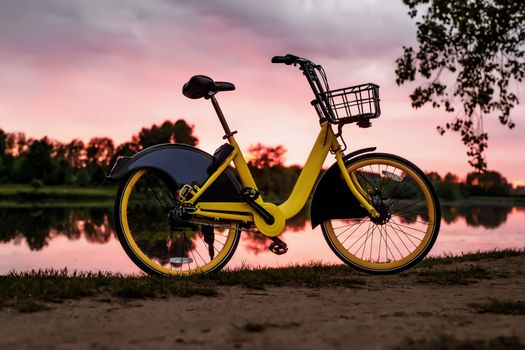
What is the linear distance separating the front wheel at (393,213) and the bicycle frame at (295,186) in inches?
5.5

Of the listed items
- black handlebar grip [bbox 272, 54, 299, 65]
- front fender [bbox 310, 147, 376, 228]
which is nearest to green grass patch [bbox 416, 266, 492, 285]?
front fender [bbox 310, 147, 376, 228]

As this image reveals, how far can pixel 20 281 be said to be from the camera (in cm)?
469

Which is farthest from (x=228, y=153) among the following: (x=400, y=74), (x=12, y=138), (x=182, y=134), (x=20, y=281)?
(x=12, y=138)

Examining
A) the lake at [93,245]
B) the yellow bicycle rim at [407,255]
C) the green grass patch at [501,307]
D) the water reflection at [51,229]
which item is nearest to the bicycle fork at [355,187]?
the yellow bicycle rim at [407,255]

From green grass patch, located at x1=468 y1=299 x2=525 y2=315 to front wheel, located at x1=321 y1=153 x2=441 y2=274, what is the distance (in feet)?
4.21

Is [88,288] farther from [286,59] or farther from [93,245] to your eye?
[93,245]

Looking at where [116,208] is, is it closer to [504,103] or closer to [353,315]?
[353,315]

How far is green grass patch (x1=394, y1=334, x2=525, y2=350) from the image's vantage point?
2881mm

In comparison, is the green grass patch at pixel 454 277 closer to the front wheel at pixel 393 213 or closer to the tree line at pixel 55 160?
the front wheel at pixel 393 213

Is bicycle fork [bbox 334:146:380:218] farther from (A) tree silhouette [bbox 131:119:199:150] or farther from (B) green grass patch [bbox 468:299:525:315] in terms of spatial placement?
(A) tree silhouette [bbox 131:119:199:150]

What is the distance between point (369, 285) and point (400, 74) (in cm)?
655

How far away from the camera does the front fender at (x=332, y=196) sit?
18.2ft

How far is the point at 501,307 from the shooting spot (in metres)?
4.01

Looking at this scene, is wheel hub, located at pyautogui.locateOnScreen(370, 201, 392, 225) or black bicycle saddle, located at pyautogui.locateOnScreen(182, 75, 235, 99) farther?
wheel hub, located at pyautogui.locateOnScreen(370, 201, 392, 225)
